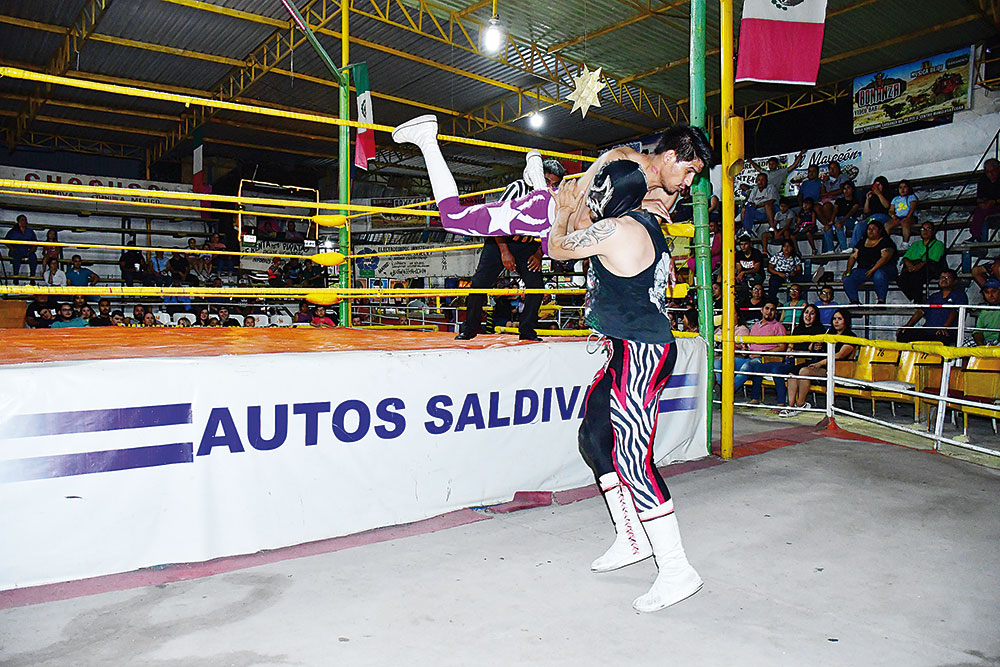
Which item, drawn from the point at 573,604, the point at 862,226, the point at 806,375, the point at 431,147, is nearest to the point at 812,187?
the point at 862,226

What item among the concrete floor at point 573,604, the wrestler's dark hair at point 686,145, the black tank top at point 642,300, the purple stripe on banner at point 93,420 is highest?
the wrestler's dark hair at point 686,145

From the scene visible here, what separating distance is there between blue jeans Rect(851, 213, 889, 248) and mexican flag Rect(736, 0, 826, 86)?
6090 mm

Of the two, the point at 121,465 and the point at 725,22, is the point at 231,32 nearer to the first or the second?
the point at 725,22

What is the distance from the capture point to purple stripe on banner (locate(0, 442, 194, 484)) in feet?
6.79

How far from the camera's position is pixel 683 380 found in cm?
381

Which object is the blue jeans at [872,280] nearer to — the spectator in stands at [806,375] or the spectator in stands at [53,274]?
the spectator in stands at [806,375]

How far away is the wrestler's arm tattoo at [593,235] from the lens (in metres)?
2.03

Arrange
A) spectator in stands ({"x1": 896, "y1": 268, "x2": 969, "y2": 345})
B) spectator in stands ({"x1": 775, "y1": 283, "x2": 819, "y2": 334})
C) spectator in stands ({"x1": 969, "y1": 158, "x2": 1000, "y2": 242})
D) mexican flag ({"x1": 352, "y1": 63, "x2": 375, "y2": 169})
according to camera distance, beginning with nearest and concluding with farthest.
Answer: mexican flag ({"x1": 352, "y1": 63, "x2": 375, "y2": 169}) < spectator in stands ({"x1": 896, "y1": 268, "x2": 969, "y2": 345}) < spectator in stands ({"x1": 775, "y1": 283, "x2": 819, "y2": 334}) < spectator in stands ({"x1": 969, "y1": 158, "x2": 1000, "y2": 242})

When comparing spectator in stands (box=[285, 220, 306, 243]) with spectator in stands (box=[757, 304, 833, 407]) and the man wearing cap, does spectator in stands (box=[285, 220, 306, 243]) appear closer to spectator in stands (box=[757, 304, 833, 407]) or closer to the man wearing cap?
spectator in stands (box=[757, 304, 833, 407])

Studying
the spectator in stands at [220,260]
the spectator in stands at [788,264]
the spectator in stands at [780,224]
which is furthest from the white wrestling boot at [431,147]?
the spectator in stands at [220,260]

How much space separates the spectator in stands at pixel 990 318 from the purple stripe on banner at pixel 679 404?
15.1 ft

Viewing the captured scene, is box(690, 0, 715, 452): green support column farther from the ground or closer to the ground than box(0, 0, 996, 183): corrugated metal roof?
closer to the ground

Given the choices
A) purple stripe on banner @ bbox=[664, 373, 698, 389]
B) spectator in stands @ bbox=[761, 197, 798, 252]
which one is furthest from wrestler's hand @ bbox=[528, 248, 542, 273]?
spectator in stands @ bbox=[761, 197, 798, 252]

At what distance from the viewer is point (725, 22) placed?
3795 millimetres
